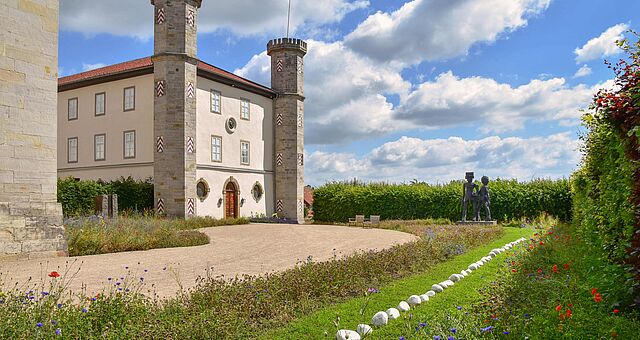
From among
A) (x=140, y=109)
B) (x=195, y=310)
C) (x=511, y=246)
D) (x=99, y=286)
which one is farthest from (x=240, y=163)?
(x=195, y=310)

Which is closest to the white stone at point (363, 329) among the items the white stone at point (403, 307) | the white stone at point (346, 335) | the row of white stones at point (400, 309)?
the row of white stones at point (400, 309)

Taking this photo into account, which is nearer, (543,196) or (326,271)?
(326,271)

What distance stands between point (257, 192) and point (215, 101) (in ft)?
20.8

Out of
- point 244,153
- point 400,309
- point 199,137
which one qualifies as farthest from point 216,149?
point 400,309

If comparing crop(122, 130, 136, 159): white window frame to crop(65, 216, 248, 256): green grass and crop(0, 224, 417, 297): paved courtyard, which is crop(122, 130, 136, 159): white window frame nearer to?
crop(65, 216, 248, 256): green grass

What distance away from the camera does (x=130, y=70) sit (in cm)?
2650

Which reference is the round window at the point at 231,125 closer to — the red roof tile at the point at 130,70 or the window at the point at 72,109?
the red roof tile at the point at 130,70

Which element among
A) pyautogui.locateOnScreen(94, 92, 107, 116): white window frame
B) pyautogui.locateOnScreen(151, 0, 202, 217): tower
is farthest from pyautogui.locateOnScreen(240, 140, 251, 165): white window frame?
pyautogui.locateOnScreen(94, 92, 107, 116): white window frame

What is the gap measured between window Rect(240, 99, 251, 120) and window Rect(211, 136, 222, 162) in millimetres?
2659

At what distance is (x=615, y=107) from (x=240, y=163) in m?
24.8

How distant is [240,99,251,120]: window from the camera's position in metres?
29.5

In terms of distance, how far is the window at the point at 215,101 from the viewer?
89.4 ft

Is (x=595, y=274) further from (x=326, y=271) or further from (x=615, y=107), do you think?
(x=326, y=271)

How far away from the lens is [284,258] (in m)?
11.0
